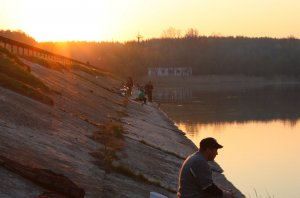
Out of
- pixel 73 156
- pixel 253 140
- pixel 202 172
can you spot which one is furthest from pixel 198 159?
pixel 253 140

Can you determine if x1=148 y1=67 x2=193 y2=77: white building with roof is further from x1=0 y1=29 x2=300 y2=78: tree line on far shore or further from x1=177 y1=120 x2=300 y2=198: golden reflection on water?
x1=177 y1=120 x2=300 y2=198: golden reflection on water

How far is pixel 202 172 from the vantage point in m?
8.30

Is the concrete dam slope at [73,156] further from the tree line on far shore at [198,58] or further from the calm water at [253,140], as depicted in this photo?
the tree line on far shore at [198,58]

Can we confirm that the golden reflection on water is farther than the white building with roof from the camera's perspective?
No

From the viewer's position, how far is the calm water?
2175 cm

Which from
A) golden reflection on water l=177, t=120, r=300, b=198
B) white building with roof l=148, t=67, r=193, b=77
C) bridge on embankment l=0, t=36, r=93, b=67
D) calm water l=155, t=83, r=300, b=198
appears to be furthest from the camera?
white building with roof l=148, t=67, r=193, b=77

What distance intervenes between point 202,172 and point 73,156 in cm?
594

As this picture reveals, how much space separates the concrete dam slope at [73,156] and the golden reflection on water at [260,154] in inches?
98.9

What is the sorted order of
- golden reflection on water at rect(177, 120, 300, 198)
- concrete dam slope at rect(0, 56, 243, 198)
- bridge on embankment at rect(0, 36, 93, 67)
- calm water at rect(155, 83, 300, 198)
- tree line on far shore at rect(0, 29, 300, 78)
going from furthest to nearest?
tree line on far shore at rect(0, 29, 300, 78) < bridge on embankment at rect(0, 36, 93, 67) < calm water at rect(155, 83, 300, 198) < golden reflection on water at rect(177, 120, 300, 198) < concrete dam slope at rect(0, 56, 243, 198)

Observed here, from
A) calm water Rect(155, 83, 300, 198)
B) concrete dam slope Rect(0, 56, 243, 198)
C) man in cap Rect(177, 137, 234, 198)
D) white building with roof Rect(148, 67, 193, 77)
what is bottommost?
white building with roof Rect(148, 67, 193, 77)

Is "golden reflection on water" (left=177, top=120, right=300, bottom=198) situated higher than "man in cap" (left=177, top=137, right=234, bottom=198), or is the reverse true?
"man in cap" (left=177, top=137, right=234, bottom=198)

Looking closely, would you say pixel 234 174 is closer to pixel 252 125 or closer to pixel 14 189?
pixel 14 189

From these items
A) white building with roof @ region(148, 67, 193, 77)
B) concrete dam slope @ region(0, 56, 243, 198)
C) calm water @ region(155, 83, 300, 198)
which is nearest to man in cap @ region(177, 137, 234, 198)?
concrete dam slope @ region(0, 56, 243, 198)

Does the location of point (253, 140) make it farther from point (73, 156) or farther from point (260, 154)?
point (73, 156)
